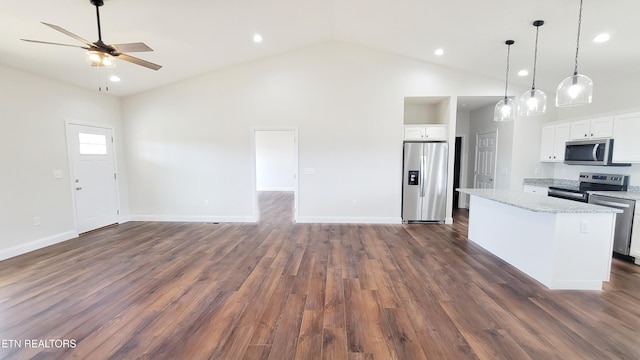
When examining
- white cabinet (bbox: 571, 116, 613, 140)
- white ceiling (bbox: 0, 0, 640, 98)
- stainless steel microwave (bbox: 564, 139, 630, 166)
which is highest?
white ceiling (bbox: 0, 0, 640, 98)

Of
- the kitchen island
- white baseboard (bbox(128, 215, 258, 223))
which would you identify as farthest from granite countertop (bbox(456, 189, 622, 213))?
white baseboard (bbox(128, 215, 258, 223))

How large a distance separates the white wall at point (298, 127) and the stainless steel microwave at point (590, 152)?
1768mm

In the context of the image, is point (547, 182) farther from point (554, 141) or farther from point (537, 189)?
point (554, 141)

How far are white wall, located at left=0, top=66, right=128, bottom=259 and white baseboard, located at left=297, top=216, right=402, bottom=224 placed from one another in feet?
14.0

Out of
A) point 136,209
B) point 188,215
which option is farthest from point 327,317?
point 136,209

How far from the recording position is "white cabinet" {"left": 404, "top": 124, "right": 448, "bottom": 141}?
207 inches

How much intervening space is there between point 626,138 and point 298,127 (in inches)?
206

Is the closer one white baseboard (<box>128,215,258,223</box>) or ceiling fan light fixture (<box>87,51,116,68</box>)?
ceiling fan light fixture (<box>87,51,116,68</box>)

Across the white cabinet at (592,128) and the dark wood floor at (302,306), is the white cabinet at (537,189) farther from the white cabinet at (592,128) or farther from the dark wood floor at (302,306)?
the dark wood floor at (302,306)

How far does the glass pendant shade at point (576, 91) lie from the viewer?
7.52 feet

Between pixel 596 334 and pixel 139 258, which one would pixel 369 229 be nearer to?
pixel 596 334

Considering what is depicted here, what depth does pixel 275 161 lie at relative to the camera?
34.2 feet

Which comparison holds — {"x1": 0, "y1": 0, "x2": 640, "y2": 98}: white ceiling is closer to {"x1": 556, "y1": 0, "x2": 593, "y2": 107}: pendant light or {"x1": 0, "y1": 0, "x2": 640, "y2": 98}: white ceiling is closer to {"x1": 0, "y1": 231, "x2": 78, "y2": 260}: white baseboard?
{"x1": 556, "y1": 0, "x2": 593, "y2": 107}: pendant light

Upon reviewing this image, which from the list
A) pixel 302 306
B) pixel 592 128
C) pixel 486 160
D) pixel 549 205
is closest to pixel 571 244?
pixel 549 205
